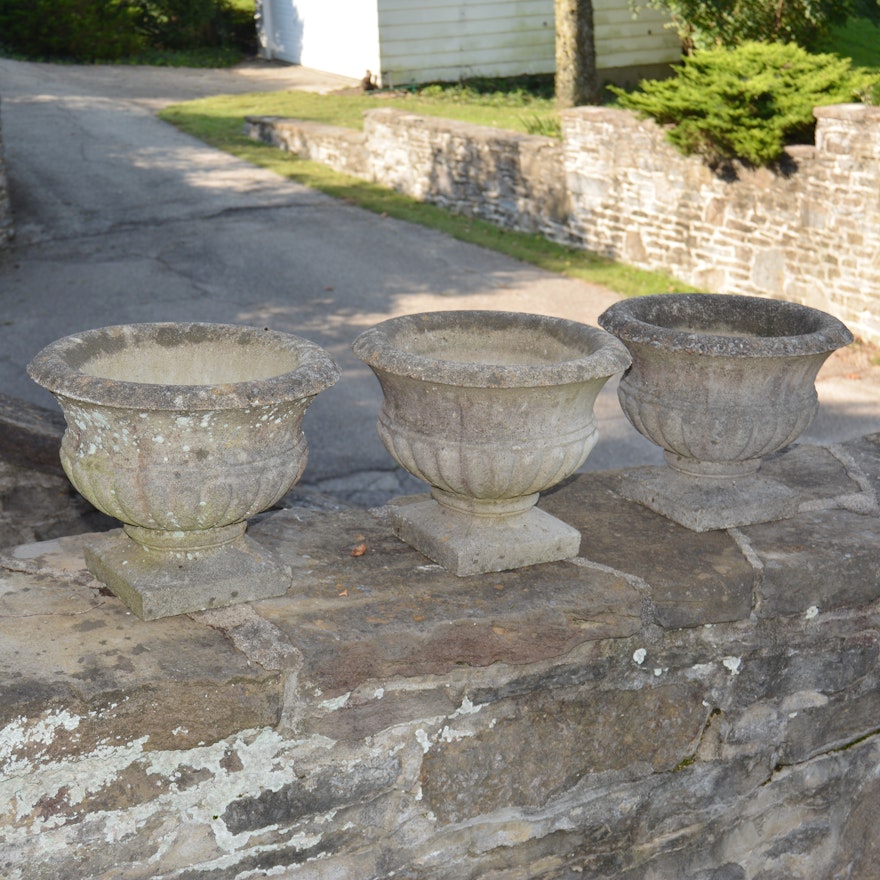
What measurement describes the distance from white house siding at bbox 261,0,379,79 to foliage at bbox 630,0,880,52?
5.16m

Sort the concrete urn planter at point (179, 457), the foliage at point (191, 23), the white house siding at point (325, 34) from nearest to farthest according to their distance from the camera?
the concrete urn planter at point (179, 457), the white house siding at point (325, 34), the foliage at point (191, 23)

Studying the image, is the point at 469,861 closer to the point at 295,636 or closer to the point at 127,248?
the point at 295,636

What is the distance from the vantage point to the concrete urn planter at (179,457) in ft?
8.39

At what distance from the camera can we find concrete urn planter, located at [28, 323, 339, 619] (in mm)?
2559

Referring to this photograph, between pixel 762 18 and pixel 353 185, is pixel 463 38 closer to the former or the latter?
pixel 762 18

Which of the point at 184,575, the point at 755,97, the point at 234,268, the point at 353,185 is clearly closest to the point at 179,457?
the point at 184,575

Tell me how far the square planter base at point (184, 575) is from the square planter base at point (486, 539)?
44 cm

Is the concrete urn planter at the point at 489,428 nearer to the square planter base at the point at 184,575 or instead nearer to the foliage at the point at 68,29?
the square planter base at the point at 184,575

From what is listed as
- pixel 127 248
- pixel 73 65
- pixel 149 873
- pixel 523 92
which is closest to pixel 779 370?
pixel 149 873

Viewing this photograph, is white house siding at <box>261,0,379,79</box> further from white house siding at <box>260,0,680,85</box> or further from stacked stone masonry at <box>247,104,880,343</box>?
stacked stone masonry at <box>247,104,880,343</box>

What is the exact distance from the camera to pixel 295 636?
269 centimetres

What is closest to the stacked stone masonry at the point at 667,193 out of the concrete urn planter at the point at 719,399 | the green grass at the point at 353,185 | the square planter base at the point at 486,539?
the green grass at the point at 353,185

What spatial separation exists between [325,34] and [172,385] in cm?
1893

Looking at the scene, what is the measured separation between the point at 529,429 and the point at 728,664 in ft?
3.02
